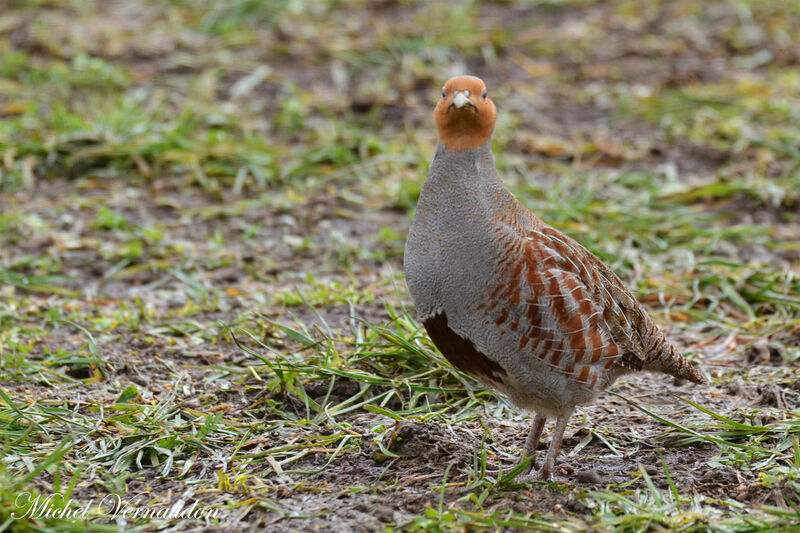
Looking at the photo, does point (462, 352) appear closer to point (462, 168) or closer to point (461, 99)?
point (462, 168)

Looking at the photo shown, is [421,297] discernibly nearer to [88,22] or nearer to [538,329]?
[538,329]

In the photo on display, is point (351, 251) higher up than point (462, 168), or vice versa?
point (462, 168)

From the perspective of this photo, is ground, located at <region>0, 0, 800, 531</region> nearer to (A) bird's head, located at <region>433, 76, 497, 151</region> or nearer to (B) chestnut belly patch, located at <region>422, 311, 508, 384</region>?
(B) chestnut belly patch, located at <region>422, 311, 508, 384</region>

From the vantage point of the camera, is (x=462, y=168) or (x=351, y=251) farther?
(x=351, y=251)

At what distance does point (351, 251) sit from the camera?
5867 mm

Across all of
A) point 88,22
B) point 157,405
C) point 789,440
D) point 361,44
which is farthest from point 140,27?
point 789,440
